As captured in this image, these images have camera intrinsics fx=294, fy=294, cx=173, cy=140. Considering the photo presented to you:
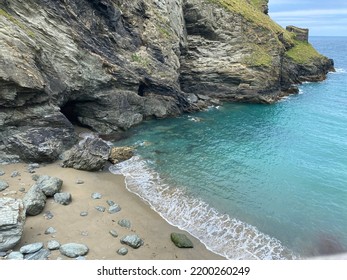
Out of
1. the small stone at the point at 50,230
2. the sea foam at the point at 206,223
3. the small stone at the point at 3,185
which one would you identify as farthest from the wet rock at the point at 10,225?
the sea foam at the point at 206,223

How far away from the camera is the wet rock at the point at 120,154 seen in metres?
33.1

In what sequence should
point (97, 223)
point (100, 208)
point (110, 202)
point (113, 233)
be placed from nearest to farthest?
point (113, 233) < point (97, 223) < point (100, 208) < point (110, 202)

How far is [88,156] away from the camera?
30.1m

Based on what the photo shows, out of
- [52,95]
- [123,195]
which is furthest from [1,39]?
[123,195]

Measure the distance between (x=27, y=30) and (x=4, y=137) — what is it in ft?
42.0

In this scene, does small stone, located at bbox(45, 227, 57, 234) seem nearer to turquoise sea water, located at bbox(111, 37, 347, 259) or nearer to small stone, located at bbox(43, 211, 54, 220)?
small stone, located at bbox(43, 211, 54, 220)

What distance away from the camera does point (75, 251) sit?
17703 millimetres

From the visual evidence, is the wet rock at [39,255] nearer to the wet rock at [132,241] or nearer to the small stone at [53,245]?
the small stone at [53,245]

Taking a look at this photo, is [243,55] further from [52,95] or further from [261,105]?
[52,95]

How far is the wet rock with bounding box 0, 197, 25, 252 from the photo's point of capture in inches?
666

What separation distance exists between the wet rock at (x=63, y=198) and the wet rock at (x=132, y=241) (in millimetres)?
6012

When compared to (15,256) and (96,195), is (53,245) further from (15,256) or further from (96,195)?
(96,195)

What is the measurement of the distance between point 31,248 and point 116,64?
107 ft

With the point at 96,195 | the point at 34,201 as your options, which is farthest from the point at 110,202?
the point at 34,201
